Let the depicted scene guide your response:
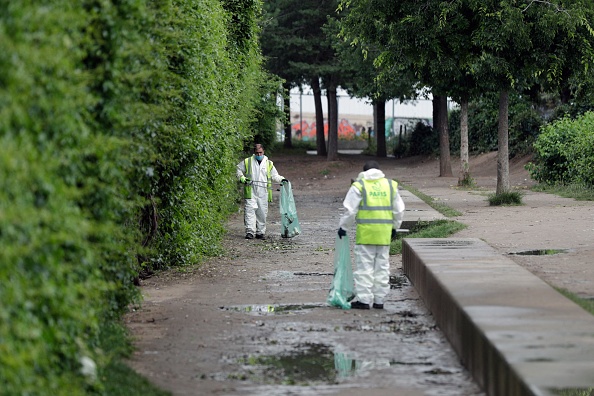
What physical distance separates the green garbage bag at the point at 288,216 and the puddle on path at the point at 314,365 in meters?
10.2

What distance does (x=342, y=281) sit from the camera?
11.3 m

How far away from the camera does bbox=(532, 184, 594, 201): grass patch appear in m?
24.6

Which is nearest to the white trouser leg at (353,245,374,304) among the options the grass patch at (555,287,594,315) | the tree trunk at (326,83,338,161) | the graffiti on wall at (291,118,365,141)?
the grass patch at (555,287,594,315)

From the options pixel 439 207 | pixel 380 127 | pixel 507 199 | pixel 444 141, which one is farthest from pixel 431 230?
pixel 380 127

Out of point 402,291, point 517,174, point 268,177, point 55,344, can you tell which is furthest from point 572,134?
point 55,344

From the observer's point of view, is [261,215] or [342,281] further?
[261,215]

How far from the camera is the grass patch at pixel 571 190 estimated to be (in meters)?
24.6

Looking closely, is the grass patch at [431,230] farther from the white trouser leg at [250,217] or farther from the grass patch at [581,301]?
the grass patch at [581,301]

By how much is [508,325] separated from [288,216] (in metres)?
11.7

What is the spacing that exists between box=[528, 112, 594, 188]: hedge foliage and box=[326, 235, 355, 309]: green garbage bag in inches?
634

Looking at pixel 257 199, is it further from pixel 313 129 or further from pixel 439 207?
pixel 313 129

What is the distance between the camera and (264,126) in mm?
30875

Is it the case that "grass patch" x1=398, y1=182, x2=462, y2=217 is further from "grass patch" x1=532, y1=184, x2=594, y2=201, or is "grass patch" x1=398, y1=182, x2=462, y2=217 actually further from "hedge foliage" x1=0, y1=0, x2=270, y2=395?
"hedge foliage" x1=0, y1=0, x2=270, y2=395

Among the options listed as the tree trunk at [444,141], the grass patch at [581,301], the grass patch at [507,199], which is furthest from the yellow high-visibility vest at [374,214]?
the tree trunk at [444,141]
